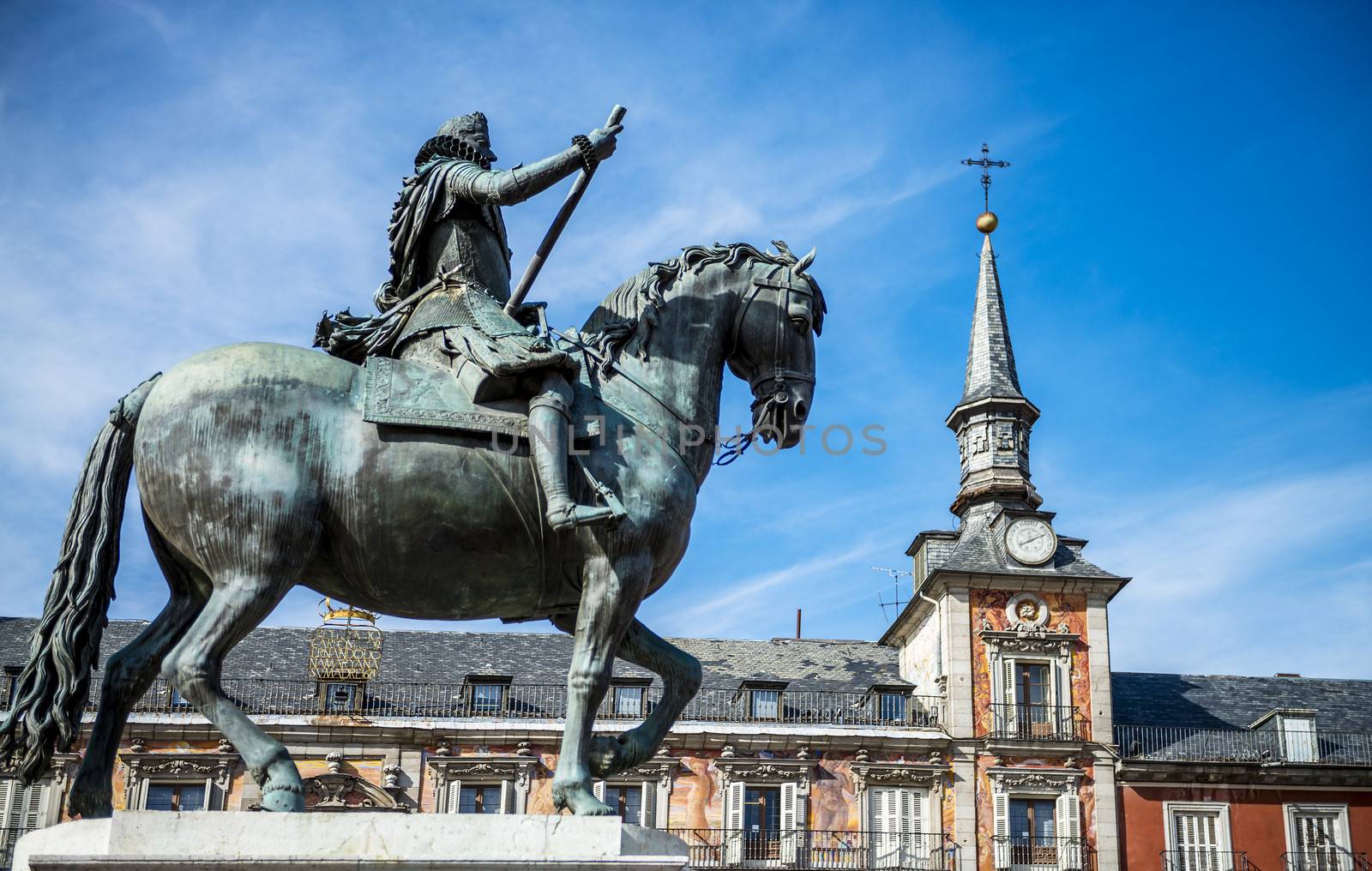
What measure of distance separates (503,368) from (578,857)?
190 cm

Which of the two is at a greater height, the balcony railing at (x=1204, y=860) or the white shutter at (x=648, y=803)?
the white shutter at (x=648, y=803)

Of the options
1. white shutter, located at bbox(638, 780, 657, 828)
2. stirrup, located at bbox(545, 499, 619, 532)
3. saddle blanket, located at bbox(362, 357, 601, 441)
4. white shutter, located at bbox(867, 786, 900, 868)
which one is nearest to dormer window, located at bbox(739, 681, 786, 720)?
white shutter, located at bbox(867, 786, 900, 868)

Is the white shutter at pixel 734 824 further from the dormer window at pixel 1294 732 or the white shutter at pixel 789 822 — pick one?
the dormer window at pixel 1294 732

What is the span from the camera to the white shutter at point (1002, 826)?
3766 centimetres

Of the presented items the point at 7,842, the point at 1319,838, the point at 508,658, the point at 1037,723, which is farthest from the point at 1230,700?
the point at 7,842

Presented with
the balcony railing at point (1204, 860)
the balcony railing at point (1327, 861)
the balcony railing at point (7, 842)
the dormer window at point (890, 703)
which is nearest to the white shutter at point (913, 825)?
the dormer window at point (890, 703)

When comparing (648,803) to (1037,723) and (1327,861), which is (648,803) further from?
(1327,861)

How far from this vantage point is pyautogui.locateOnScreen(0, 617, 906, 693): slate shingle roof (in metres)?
39.5

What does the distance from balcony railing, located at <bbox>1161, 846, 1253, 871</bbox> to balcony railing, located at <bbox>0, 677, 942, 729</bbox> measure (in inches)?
242

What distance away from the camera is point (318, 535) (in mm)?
6195

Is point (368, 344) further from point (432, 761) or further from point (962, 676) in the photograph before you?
point (962, 676)

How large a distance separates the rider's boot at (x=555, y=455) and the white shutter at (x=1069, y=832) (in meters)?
33.6

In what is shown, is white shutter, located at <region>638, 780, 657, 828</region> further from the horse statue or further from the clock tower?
the horse statue

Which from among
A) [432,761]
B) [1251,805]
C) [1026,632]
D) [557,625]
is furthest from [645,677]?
[557,625]
